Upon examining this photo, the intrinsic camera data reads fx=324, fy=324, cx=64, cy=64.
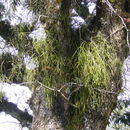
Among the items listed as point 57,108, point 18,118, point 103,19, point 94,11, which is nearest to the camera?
point 57,108

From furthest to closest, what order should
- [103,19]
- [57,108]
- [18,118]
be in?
[18,118] → [103,19] → [57,108]

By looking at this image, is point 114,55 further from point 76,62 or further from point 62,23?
point 62,23

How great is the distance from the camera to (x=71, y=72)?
1.66 m

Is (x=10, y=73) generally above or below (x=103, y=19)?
below

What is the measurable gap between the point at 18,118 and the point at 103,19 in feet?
3.86

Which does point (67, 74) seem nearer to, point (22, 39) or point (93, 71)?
point (93, 71)

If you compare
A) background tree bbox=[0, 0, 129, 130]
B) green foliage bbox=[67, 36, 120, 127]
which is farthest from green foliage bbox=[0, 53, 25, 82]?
green foliage bbox=[67, 36, 120, 127]

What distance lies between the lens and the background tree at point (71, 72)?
1.59 metres

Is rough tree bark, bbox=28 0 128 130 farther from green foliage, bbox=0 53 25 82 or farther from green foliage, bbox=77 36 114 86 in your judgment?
green foliage, bbox=0 53 25 82

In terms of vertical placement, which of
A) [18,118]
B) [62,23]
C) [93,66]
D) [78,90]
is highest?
[62,23]

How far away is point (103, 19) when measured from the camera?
175 cm

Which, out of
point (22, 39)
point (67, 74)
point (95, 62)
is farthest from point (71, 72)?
point (22, 39)

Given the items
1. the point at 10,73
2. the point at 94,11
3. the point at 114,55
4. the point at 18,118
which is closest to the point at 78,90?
the point at 114,55

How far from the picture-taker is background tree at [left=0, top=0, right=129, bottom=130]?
5.22ft
